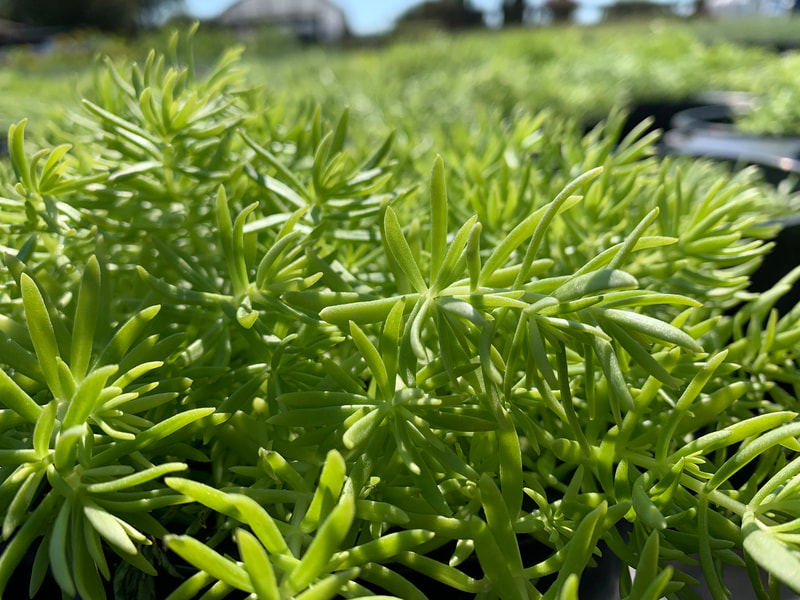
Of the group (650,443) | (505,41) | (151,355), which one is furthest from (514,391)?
(505,41)

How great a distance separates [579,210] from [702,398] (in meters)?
0.17

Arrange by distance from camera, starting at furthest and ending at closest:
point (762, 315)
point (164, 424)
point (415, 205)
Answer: point (415, 205), point (762, 315), point (164, 424)

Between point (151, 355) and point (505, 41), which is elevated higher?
point (505, 41)

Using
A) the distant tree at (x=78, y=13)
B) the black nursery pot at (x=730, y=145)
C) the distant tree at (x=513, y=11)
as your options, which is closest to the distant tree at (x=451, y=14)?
the distant tree at (x=513, y=11)

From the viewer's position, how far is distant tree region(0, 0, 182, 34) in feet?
53.0

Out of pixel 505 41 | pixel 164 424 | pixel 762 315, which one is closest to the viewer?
pixel 164 424

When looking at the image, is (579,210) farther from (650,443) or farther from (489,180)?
(650,443)

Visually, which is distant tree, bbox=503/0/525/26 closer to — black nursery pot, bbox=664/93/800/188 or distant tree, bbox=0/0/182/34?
distant tree, bbox=0/0/182/34

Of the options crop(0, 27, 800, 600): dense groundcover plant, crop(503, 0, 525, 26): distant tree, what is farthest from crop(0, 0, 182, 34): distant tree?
crop(0, 27, 800, 600): dense groundcover plant

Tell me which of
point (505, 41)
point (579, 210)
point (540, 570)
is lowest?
point (540, 570)

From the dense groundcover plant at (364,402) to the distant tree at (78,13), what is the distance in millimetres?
17532

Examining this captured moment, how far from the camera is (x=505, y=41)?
5.27m

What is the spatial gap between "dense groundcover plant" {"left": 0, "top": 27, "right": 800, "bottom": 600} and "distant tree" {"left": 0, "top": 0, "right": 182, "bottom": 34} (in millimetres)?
17532

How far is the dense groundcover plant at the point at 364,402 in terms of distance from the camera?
27cm
